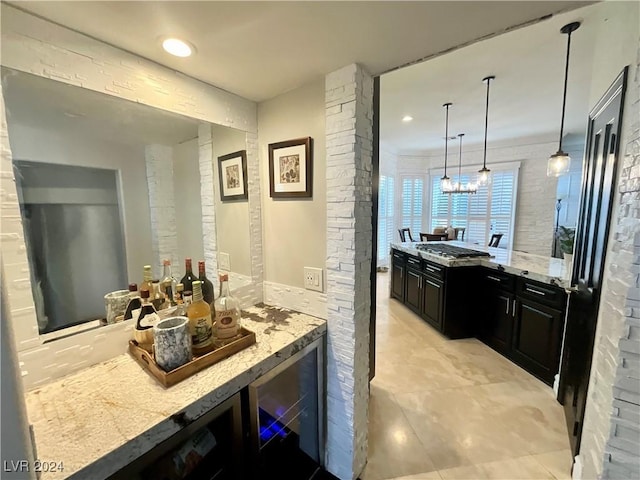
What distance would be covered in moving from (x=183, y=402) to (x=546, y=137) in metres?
6.89

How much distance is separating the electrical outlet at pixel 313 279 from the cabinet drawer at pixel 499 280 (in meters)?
1.98

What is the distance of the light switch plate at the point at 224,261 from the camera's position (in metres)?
1.64

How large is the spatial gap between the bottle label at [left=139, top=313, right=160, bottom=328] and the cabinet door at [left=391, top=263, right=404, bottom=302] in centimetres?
333

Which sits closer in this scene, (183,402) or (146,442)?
(146,442)

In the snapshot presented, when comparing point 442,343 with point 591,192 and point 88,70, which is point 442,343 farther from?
point 88,70

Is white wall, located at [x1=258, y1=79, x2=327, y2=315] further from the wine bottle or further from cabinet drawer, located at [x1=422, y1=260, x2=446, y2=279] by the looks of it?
cabinet drawer, located at [x1=422, y1=260, x2=446, y2=279]

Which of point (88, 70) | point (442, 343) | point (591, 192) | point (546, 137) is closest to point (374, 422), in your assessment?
point (442, 343)

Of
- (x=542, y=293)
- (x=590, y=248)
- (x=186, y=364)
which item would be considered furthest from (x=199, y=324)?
(x=542, y=293)

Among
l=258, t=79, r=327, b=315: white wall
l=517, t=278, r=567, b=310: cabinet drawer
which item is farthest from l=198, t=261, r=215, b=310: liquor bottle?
l=517, t=278, r=567, b=310: cabinet drawer

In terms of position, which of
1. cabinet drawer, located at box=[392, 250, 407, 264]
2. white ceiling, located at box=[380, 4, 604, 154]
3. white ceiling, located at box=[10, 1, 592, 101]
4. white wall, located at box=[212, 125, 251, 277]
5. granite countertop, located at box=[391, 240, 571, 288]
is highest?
white ceiling, located at box=[380, 4, 604, 154]

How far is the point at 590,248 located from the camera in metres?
1.54

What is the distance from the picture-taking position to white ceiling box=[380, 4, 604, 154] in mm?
2211

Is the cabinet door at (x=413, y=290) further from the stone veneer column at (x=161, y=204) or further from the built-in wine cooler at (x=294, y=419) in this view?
the stone veneer column at (x=161, y=204)

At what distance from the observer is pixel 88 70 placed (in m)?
1.03
